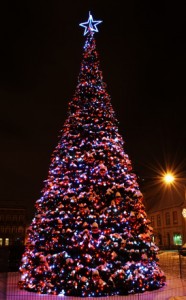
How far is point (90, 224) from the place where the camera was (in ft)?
32.9

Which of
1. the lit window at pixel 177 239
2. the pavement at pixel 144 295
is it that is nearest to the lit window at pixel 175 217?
the lit window at pixel 177 239

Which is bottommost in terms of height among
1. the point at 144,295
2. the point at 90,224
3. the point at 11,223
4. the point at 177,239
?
the point at 144,295

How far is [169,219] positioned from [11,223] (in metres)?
50.3

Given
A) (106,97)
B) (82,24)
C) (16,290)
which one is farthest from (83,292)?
(82,24)

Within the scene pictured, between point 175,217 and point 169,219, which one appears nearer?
point 175,217

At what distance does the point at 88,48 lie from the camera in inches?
536

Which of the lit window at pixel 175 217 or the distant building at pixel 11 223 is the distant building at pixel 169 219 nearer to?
the lit window at pixel 175 217

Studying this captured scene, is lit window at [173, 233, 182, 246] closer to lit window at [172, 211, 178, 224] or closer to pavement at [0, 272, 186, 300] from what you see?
lit window at [172, 211, 178, 224]

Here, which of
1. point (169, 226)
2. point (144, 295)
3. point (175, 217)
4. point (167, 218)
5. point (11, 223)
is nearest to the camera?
point (144, 295)

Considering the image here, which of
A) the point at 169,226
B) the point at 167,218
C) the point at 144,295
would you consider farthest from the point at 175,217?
the point at 144,295

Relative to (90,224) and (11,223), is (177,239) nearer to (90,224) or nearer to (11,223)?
(90,224)

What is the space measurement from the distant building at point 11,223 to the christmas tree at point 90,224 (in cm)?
7789

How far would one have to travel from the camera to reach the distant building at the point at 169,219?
4475 centimetres

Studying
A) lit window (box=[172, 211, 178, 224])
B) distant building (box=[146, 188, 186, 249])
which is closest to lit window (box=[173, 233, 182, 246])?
distant building (box=[146, 188, 186, 249])
